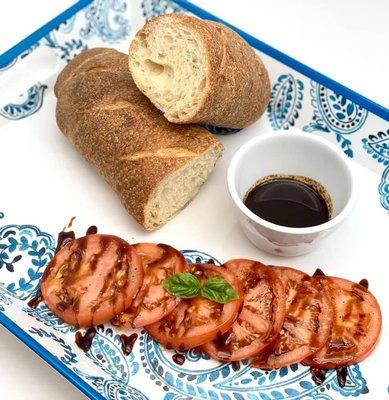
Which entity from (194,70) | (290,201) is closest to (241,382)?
(290,201)

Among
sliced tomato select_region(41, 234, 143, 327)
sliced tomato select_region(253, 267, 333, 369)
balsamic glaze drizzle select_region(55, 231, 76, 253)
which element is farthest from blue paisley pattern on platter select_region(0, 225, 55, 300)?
sliced tomato select_region(253, 267, 333, 369)

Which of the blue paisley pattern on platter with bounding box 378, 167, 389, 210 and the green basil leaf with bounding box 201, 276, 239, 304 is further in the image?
the blue paisley pattern on platter with bounding box 378, 167, 389, 210

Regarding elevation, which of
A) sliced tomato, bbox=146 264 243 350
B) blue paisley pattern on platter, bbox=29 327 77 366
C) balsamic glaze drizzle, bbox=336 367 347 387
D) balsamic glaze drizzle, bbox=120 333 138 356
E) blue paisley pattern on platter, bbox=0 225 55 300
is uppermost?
blue paisley pattern on platter, bbox=0 225 55 300

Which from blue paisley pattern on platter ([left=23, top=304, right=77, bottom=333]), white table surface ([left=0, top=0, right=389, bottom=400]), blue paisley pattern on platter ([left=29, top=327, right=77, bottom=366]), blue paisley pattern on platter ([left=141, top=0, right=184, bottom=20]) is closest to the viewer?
blue paisley pattern on platter ([left=29, top=327, right=77, bottom=366])

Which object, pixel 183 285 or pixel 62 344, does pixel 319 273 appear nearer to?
pixel 183 285

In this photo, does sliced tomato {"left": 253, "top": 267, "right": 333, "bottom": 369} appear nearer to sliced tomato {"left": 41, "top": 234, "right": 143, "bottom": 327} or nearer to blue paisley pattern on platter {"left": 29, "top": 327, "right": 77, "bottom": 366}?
sliced tomato {"left": 41, "top": 234, "right": 143, "bottom": 327}

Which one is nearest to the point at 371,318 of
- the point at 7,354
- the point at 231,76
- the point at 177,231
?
the point at 177,231
